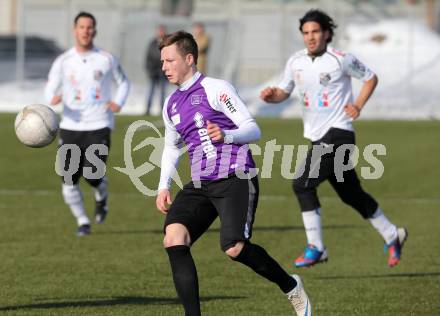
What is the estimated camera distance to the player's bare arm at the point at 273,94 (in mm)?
11188

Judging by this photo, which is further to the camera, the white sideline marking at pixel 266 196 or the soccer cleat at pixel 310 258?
the white sideline marking at pixel 266 196

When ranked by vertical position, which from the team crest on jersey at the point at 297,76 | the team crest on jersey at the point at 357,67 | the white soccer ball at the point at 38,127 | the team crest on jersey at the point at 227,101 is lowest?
the white soccer ball at the point at 38,127

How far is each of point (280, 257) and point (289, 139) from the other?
12.2 meters

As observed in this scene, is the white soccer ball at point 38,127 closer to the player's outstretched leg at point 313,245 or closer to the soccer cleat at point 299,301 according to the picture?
the soccer cleat at point 299,301

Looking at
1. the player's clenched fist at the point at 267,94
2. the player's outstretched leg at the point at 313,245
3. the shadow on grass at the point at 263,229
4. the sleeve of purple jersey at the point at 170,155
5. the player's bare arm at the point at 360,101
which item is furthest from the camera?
the shadow on grass at the point at 263,229

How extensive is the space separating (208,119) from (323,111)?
341 cm

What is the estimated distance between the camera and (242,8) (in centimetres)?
3928

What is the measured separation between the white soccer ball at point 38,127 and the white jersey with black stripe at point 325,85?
8.90ft

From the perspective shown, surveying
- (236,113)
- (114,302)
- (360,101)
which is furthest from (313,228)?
(236,113)

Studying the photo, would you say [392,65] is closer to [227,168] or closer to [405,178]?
[405,178]

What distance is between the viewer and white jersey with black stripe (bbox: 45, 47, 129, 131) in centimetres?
1402

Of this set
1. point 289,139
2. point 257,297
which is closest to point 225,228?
point 257,297

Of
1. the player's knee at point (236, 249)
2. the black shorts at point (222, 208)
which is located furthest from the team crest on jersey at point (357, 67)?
the player's knee at point (236, 249)

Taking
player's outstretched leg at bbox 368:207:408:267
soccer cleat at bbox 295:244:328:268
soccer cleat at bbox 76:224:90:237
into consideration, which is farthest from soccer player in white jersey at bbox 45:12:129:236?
player's outstretched leg at bbox 368:207:408:267
